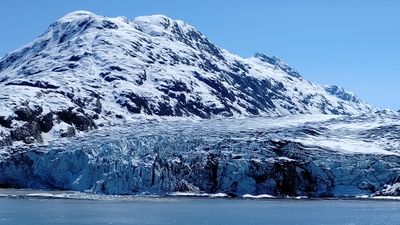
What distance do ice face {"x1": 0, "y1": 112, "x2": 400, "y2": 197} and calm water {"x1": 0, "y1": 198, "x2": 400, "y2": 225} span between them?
569 cm

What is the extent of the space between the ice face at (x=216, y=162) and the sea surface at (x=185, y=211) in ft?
15.4

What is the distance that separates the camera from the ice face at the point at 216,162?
94.2m

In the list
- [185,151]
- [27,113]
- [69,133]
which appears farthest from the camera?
[69,133]

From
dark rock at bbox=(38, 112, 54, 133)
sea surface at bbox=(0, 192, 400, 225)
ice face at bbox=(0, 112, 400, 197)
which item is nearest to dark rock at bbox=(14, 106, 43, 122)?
dark rock at bbox=(38, 112, 54, 133)

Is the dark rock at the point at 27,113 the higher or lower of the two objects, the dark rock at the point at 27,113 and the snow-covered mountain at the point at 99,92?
the lower

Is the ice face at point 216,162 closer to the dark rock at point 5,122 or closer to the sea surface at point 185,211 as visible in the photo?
the sea surface at point 185,211

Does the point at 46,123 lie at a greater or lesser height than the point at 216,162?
greater

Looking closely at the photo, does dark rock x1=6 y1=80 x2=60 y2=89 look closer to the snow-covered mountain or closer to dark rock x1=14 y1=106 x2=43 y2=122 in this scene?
the snow-covered mountain

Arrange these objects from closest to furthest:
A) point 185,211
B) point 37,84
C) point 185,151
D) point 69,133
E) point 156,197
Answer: point 185,211 < point 156,197 < point 185,151 < point 69,133 < point 37,84

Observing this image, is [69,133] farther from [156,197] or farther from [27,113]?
[156,197]

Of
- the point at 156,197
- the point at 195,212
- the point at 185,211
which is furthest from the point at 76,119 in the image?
the point at 195,212

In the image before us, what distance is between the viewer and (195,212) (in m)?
71.3

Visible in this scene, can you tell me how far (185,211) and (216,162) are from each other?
82.4 ft

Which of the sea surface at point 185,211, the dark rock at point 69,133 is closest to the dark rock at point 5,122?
the dark rock at point 69,133
